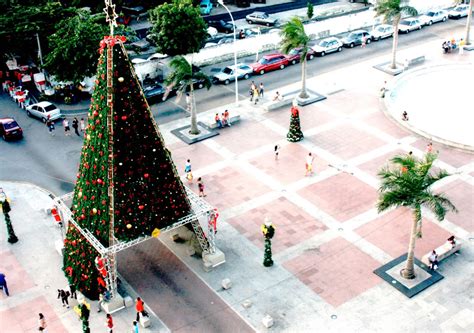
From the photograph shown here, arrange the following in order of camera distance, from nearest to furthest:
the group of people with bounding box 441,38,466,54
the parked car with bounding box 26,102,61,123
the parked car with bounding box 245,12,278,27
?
the parked car with bounding box 26,102,61,123 < the group of people with bounding box 441,38,466,54 < the parked car with bounding box 245,12,278,27

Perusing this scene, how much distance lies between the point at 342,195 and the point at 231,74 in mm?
22660

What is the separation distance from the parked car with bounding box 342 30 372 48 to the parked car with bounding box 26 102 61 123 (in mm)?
31682

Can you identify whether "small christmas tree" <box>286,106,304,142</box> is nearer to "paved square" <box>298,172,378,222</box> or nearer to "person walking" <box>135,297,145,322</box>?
"paved square" <box>298,172,378,222</box>

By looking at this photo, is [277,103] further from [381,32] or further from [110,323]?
[110,323]

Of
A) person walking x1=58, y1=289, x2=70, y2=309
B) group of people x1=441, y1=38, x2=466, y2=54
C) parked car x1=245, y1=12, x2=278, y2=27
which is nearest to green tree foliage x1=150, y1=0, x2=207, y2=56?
Answer: parked car x1=245, y1=12, x2=278, y2=27

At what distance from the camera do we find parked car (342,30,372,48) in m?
68.6

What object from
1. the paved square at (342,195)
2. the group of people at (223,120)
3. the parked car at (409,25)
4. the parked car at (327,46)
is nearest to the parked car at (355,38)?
the parked car at (327,46)

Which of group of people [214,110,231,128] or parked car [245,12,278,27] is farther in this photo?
parked car [245,12,278,27]

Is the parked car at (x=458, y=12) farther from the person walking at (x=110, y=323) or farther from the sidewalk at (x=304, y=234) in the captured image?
the person walking at (x=110, y=323)

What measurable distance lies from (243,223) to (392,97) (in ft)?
80.2

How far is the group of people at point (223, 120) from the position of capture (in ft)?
171

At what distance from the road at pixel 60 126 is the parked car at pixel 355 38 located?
744 millimetres

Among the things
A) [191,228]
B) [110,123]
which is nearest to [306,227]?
[191,228]

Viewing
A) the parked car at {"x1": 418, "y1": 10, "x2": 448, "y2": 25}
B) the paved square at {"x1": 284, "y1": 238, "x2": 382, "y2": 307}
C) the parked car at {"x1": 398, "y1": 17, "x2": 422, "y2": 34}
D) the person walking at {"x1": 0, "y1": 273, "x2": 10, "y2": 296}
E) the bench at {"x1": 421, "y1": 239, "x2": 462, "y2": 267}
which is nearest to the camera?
the paved square at {"x1": 284, "y1": 238, "x2": 382, "y2": 307}
